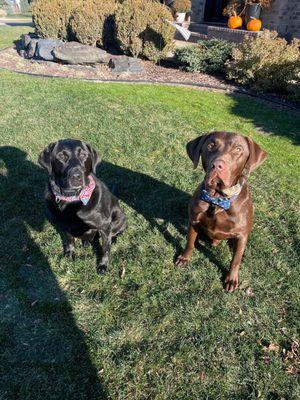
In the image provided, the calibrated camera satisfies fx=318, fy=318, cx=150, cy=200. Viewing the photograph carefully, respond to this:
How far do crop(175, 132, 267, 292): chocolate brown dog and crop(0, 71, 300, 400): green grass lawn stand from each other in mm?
426

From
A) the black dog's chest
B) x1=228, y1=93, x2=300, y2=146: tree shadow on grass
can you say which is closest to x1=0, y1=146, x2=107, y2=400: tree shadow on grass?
the black dog's chest

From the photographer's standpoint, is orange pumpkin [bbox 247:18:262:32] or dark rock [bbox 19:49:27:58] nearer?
dark rock [bbox 19:49:27:58]

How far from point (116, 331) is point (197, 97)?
6.93m

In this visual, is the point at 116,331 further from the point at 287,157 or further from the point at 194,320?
the point at 287,157

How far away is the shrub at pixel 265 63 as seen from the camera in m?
8.39

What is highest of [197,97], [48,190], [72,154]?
[72,154]

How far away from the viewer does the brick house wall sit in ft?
38.1

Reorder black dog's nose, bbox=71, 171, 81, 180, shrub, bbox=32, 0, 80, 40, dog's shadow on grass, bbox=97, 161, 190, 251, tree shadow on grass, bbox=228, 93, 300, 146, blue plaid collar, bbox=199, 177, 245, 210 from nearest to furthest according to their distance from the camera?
blue plaid collar, bbox=199, 177, 245, 210
black dog's nose, bbox=71, 171, 81, 180
dog's shadow on grass, bbox=97, 161, 190, 251
tree shadow on grass, bbox=228, 93, 300, 146
shrub, bbox=32, 0, 80, 40

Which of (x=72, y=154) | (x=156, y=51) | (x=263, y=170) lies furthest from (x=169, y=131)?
(x=156, y=51)

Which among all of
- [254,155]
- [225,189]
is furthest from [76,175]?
[254,155]

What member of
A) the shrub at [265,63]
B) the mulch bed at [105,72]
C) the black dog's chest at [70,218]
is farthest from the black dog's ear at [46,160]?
the shrub at [265,63]

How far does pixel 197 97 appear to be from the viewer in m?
8.39

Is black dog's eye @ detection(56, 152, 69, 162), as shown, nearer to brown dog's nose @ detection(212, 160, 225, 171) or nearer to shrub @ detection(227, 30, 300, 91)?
brown dog's nose @ detection(212, 160, 225, 171)

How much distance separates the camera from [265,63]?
8539 mm
